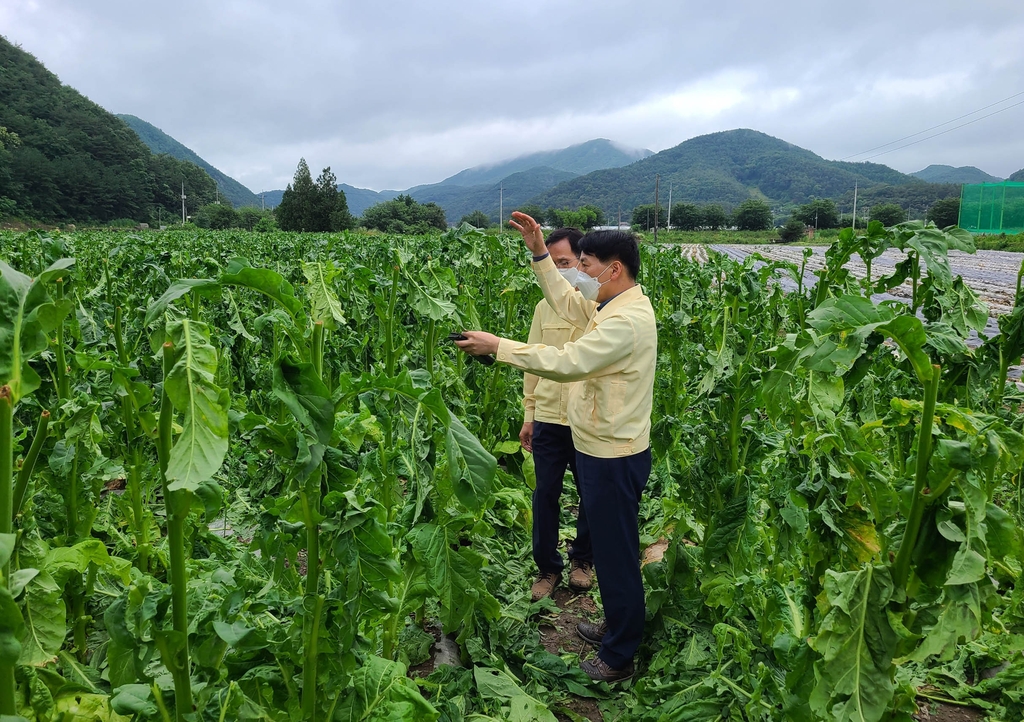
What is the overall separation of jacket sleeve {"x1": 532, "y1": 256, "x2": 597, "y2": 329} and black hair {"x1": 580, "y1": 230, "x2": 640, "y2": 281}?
50 centimetres

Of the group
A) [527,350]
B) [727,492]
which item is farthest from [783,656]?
[527,350]

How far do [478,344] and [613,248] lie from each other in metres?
0.90

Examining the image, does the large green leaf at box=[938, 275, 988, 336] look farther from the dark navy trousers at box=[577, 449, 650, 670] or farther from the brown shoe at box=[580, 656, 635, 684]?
the brown shoe at box=[580, 656, 635, 684]

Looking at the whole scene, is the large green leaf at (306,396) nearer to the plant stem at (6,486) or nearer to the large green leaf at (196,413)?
the large green leaf at (196,413)

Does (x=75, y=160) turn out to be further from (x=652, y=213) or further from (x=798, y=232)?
(x=798, y=232)

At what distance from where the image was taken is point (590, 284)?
3.34 m

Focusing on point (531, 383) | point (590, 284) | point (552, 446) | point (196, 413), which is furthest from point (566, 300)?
point (196, 413)

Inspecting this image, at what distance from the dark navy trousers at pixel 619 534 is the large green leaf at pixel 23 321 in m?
2.38

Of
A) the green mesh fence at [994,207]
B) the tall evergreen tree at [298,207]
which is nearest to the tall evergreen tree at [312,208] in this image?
the tall evergreen tree at [298,207]

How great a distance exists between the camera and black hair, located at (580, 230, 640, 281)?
3189mm

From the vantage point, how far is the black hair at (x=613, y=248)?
319 centimetres

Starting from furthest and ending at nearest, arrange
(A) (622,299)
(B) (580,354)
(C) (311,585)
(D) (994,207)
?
(D) (994,207) → (A) (622,299) → (B) (580,354) → (C) (311,585)

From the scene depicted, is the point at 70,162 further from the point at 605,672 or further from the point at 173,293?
the point at 173,293

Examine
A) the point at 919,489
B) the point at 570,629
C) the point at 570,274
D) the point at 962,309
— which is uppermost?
the point at 570,274
